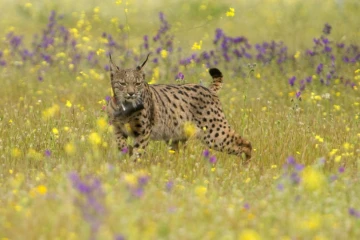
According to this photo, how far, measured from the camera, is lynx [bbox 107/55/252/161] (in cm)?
807

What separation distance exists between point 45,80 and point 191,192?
6.90 m

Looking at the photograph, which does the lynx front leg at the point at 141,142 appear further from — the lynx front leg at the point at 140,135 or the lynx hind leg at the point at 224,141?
the lynx hind leg at the point at 224,141

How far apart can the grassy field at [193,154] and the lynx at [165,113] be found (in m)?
0.16

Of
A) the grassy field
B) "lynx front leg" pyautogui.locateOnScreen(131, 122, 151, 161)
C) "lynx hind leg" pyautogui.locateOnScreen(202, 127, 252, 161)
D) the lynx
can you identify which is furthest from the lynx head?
"lynx hind leg" pyautogui.locateOnScreen(202, 127, 252, 161)

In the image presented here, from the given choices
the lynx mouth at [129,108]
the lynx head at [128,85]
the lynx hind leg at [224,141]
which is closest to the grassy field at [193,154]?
the lynx hind leg at [224,141]

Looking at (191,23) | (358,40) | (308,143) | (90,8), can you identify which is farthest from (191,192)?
(90,8)

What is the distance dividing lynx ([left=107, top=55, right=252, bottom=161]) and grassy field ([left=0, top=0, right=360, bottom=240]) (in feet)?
0.52

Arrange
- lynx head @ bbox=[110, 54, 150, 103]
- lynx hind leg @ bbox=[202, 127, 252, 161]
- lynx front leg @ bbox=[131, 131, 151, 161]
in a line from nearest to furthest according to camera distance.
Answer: lynx front leg @ bbox=[131, 131, 151, 161], lynx head @ bbox=[110, 54, 150, 103], lynx hind leg @ bbox=[202, 127, 252, 161]

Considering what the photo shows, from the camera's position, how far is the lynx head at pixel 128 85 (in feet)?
26.4

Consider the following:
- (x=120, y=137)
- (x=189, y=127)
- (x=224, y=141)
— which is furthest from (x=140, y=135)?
(x=224, y=141)

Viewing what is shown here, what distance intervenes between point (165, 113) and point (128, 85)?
594 millimetres

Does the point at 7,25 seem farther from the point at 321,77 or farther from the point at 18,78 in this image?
the point at 321,77

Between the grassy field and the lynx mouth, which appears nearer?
the grassy field

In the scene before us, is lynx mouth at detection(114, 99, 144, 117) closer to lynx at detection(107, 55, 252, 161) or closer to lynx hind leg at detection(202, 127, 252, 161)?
lynx at detection(107, 55, 252, 161)
